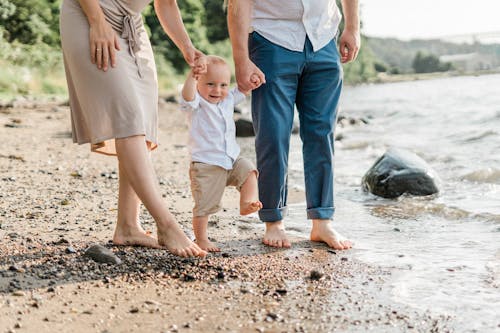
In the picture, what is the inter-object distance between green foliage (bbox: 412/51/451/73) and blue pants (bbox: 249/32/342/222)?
207ft

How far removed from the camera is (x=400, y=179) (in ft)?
21.6

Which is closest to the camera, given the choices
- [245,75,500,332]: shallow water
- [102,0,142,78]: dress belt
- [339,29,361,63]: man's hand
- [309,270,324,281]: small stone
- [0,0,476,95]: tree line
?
[245,75,500,332]: shallow water

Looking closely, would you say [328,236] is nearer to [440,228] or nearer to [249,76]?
[249,76]

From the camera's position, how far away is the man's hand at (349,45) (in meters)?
4.19

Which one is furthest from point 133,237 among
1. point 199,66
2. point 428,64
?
point 428,64

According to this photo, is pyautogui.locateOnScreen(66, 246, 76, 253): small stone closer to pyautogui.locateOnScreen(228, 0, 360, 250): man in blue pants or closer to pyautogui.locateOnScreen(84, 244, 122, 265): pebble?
pyautogui.locateOnScreen(84, 244, 122, 265): pebble

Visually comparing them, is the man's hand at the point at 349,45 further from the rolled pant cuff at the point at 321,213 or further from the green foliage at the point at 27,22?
the green foliage at the point at 27,22

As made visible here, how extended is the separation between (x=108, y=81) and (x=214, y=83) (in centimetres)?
63

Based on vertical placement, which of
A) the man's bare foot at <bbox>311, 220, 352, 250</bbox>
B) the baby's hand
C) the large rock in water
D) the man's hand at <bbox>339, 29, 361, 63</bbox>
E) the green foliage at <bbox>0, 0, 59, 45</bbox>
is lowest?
the large rock in water

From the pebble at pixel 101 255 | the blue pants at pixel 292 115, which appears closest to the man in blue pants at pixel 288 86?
the blue pants at pixel 292 115

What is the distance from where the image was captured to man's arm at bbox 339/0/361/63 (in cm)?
420

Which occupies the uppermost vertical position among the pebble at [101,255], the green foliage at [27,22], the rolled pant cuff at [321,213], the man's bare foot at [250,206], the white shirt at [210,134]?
the green foliage at [27,22]

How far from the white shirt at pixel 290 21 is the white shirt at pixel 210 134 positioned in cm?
50

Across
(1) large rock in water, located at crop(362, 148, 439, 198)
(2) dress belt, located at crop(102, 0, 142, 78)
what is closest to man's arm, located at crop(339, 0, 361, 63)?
(2) dress belt, located at crop(102, 0, 142, 78)
